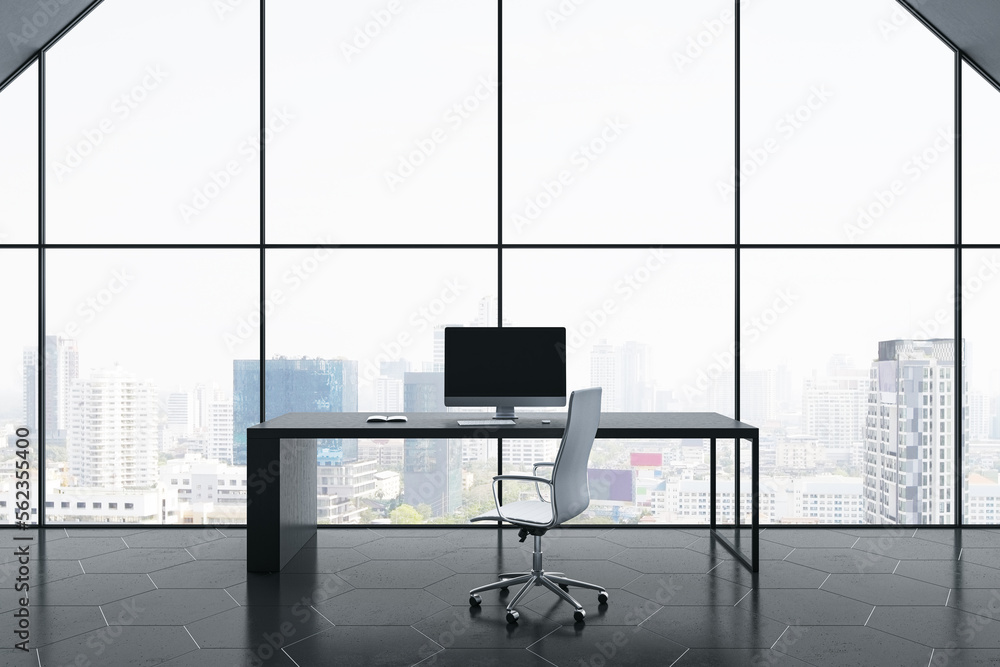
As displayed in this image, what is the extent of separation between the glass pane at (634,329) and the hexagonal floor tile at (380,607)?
5.31 ft

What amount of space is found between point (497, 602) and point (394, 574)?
0.72 meters

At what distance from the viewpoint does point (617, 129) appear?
4.98 metres

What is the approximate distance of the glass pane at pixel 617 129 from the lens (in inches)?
195

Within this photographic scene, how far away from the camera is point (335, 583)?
12.1 ft

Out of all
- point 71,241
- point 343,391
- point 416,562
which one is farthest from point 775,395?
point 71,241

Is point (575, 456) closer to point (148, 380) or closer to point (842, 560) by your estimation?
point (842, 560)

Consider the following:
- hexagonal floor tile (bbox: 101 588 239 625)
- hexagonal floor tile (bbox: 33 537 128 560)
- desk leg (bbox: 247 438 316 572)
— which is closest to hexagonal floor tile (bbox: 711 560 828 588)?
desk leg (bbox: 247 438 316 572)

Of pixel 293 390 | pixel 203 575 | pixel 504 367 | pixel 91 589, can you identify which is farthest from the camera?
pixel 293 390

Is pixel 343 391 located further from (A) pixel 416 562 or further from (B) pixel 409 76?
(B) pixel 409 76

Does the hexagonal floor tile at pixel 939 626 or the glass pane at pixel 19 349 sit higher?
the glass pane at pixel 19 349

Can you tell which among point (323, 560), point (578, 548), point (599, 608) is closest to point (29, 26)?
point (323, 560)

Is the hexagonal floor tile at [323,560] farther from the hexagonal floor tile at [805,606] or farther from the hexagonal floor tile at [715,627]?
the hexagonal floor tile at [805,606]

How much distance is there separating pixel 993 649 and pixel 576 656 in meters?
1.69

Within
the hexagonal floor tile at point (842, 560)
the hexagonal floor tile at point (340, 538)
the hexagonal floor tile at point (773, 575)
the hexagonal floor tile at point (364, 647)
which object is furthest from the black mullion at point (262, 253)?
the hexagonal floor tile at point (842, 560)
